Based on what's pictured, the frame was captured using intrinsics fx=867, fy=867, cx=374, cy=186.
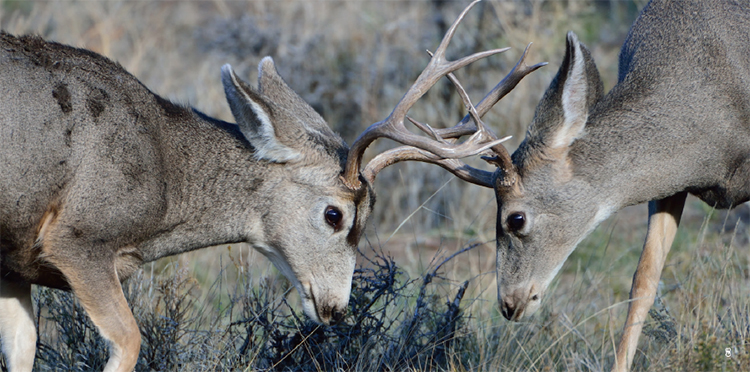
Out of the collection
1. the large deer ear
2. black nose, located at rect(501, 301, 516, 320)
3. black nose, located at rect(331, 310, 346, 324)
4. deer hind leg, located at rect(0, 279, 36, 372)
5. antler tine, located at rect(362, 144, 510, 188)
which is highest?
the large deer ear

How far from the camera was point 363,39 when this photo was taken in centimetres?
1276

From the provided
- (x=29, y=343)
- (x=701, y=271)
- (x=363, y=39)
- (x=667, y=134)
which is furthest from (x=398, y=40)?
(x=29, y=343)

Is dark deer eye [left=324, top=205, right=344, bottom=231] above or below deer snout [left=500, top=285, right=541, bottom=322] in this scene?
above

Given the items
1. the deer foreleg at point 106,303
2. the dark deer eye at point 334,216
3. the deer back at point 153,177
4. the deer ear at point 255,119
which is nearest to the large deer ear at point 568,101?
the deer back at point 153,177

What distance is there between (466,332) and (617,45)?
31.1 feet

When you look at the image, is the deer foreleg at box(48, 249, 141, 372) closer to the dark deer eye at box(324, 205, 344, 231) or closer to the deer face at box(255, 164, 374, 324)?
the deer face at box(255, 164, 374, 324)

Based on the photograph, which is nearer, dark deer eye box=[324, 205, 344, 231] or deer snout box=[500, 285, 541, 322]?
dark deer eye box=[324, 205, 344, 231]

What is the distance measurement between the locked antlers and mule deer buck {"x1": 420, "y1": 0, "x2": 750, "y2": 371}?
9.5 inches

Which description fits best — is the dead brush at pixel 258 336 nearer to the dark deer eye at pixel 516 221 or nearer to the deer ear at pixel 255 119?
the dark deer eye at pixel 516 221

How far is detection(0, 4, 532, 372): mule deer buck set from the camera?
182 inches

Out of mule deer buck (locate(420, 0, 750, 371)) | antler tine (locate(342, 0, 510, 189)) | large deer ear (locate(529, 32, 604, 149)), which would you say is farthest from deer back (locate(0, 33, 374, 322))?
large deer ear (locate(529, 32, 604, 149))

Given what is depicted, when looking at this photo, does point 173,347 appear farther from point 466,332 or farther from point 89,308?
point 466,332

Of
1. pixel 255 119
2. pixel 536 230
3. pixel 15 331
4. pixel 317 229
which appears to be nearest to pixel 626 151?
pixel 536 230

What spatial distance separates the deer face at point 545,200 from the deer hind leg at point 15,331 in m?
3.00
